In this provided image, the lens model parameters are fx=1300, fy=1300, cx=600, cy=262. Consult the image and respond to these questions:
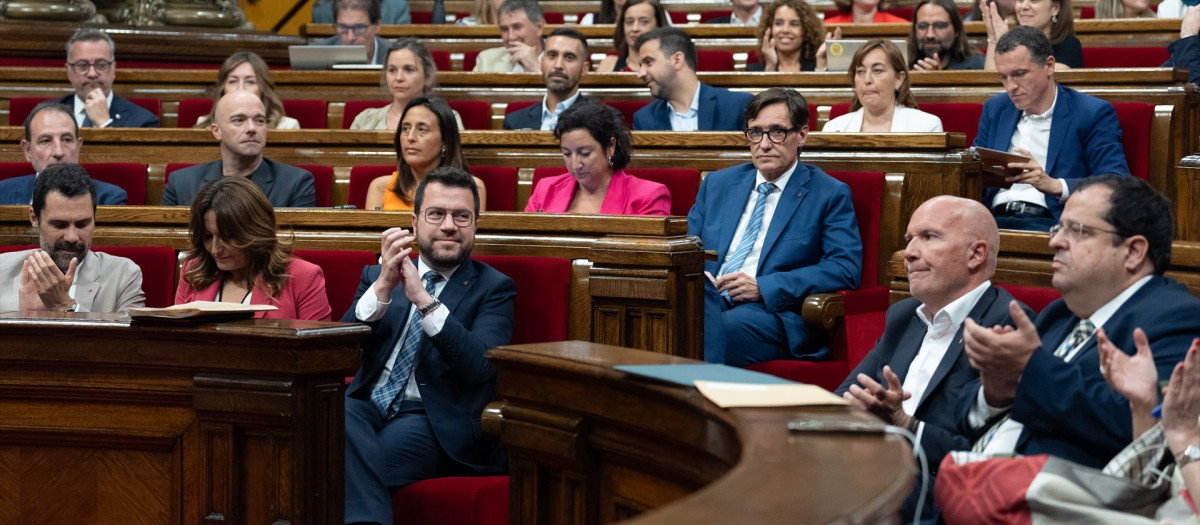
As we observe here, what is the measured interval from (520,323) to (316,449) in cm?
56

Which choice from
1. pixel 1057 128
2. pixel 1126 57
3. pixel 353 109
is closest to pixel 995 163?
pixel 1057 128

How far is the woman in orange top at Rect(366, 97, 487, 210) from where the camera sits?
9.28 ft

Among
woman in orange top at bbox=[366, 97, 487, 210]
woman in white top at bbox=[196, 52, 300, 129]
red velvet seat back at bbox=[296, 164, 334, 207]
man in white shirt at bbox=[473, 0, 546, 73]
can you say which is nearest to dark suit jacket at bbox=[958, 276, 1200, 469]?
woman in orange top at bbox=[366, 97, 487, 210]

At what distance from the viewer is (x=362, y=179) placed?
9.74ft

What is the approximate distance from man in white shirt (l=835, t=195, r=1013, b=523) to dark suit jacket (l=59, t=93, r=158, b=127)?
272 cm

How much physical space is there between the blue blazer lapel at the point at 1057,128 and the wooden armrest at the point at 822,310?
0.75 m

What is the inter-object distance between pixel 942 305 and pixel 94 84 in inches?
115

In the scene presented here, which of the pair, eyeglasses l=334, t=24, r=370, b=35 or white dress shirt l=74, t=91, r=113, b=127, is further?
eyeglasses l=334, t=24, r=370, b=35

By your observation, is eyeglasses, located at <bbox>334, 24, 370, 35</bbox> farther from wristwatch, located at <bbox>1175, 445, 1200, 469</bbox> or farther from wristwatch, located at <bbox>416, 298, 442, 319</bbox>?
wristwatch, located at <bbox>1175, 445, 1200, 469</bbox>

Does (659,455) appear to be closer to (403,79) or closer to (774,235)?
(774,235)

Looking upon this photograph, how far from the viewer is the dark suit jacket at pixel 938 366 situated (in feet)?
5.04

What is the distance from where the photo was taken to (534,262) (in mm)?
2160

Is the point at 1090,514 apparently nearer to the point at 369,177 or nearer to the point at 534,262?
the point at 534,262

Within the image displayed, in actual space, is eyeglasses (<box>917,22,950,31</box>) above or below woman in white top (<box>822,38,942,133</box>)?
above
